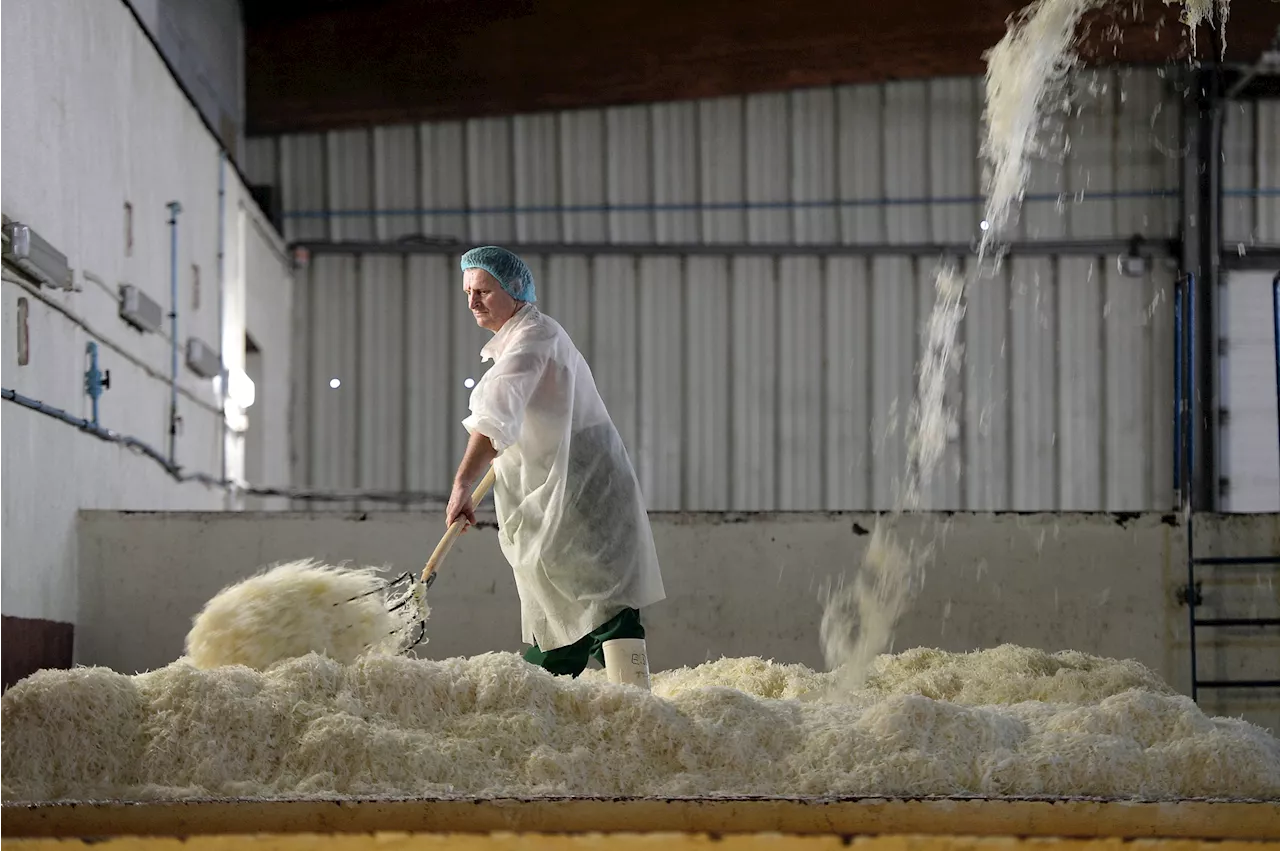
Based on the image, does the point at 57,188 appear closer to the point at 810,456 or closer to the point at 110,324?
the point at 110,324

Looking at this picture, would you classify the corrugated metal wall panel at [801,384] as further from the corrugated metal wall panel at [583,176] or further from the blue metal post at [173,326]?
the blue metal post at [173,326]

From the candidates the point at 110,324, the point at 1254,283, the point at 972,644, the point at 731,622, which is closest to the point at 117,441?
the point at 110,324

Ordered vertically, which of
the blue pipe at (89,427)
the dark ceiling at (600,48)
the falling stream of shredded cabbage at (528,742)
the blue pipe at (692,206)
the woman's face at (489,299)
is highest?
the dark ceiling at (600,48)

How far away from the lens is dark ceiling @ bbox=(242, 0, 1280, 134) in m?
11.0

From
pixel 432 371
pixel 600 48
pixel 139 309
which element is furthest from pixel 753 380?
pixel 139 309

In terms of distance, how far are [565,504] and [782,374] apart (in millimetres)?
8673

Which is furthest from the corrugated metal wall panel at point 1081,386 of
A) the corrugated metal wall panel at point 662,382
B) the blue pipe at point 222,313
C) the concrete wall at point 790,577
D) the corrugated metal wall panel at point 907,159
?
the blue pipe at point 222,313

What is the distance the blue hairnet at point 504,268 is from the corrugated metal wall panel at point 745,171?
27.6 ft

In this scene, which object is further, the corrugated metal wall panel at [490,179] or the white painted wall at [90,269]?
the corrugated metal wall panel at [490,179]

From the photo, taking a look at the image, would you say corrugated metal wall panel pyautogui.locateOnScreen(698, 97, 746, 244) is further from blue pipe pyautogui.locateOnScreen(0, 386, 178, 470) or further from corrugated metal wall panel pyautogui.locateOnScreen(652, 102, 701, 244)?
blue pipe pyautogui.locateOnScreen(0, 386, 178, 470)

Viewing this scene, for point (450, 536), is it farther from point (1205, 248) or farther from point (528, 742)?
point (1205, 248)

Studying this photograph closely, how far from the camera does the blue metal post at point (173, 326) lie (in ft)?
27.7

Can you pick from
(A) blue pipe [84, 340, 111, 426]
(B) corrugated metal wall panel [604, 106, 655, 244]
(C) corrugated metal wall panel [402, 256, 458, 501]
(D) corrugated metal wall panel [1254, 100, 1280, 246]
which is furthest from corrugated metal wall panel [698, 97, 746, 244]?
(A) blue pipe [84, 340, 111, 426]

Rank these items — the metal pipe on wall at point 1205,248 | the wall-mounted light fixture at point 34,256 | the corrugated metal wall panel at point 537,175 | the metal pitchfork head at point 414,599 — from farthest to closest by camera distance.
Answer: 1. the corrugated metal wall panel at point 537,175
2. the metal pipe on wall at point 1205,248
3. the wall-mounted light fixture at point 34,256
4. the metal pitchfork head at point 414,599
